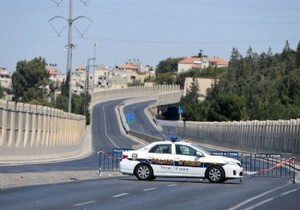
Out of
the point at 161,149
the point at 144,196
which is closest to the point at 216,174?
the point at 161,149

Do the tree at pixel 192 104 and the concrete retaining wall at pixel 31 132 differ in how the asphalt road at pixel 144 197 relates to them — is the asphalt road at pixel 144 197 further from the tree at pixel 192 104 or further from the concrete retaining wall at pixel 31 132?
the tree at pixel 192 104

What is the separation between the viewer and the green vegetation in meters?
116

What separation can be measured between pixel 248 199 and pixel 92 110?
150176 mm

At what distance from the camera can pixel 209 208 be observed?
20.1 m

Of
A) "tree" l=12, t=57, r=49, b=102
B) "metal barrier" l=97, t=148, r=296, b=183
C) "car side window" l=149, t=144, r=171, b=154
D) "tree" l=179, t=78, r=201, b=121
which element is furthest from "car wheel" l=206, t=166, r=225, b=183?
"tree" l=12, t=57, r=49, b=102

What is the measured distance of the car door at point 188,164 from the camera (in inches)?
1212

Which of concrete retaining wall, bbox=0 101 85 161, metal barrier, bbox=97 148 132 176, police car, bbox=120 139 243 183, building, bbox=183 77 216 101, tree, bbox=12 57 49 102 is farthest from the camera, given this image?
building, bbox=183 77 216 101

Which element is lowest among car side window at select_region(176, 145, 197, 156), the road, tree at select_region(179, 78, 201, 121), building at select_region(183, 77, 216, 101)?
the road

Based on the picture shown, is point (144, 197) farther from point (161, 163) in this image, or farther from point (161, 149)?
point (161, 149)

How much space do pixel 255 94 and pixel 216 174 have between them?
105753mm

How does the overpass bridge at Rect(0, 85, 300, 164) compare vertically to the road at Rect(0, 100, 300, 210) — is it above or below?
above

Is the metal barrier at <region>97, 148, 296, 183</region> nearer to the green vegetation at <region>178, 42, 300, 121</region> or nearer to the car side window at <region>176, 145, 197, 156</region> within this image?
the car side window at <region>176, 145, 197, 156</region>

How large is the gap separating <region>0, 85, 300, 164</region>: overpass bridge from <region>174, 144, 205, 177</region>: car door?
13.2m

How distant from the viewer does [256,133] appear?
84188mm
